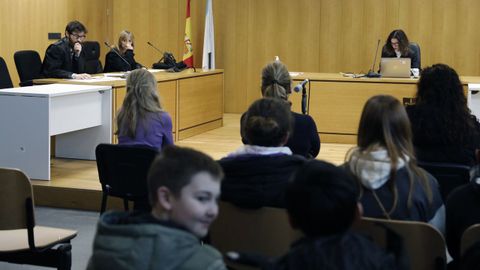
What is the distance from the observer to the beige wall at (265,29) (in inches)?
417

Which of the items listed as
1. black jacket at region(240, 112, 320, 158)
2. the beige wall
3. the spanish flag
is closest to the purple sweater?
black jacket at region(240, 112, 320, 158)

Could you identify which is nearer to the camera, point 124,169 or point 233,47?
point 124,169

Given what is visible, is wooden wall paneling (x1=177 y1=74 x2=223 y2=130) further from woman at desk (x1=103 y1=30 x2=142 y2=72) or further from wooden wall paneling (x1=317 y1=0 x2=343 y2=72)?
wooden wall paneling (x1=317 y1=0 x2=343 y2=72)

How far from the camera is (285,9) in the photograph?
445 inches

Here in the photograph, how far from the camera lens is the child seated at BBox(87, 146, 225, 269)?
6.49ft

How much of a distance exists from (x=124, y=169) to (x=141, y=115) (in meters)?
0.40

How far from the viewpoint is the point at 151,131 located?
4.91m

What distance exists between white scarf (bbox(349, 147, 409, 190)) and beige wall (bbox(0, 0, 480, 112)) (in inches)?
309

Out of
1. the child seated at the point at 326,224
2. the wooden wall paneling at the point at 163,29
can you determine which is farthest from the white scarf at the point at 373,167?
the wooden wall paneling at the point at 163,29

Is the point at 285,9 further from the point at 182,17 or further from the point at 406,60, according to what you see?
the point at 406,60

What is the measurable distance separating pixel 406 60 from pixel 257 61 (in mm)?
3297

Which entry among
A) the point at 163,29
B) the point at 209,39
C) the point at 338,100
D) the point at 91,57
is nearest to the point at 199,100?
the point at 91,57

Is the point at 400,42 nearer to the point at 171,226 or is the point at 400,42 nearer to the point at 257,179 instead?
the point at 257,179

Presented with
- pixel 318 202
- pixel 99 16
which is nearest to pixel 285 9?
pixel 99 16
